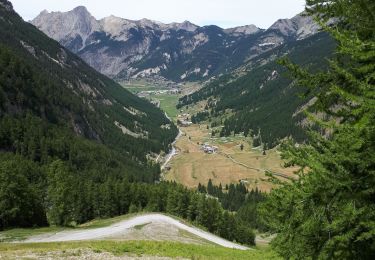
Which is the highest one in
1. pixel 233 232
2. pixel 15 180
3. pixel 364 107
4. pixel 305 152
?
pixel 364 107

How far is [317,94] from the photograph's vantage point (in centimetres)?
1858

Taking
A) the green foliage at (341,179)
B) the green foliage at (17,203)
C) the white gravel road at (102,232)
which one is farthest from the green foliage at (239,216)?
the green foliage at (341,179)

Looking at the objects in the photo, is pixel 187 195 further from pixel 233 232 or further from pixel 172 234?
pixel 172 234

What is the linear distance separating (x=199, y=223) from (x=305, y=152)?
105 meters

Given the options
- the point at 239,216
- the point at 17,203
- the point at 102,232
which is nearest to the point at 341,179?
the point at 102,232

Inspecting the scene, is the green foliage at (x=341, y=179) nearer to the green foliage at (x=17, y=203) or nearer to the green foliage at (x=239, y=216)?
the green foliage at (x=239, y=216)

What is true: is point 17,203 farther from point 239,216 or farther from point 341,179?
point 239,216

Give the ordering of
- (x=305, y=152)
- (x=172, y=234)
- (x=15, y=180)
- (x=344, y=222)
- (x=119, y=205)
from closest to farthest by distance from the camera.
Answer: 1. (x=344, y=222)
2. (x=305, y=152)
3. (x=172, y=234)
4. (x=15, y=180)
5. (x=119, y=205)

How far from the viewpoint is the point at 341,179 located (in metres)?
14.5

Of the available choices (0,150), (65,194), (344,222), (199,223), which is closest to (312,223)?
(344,222)

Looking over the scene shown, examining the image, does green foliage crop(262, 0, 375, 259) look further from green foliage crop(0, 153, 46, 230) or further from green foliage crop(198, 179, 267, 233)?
green foliage crop(0, 153, 46, 230)

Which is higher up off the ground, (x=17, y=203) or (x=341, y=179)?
(x=341, y=179)

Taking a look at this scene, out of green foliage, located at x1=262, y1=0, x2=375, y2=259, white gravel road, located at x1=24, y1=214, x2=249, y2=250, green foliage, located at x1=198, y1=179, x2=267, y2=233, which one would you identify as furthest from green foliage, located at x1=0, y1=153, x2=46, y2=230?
green foliage, located at x1=262, y1=0, x2=375, y2=259

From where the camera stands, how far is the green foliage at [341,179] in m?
14.0
